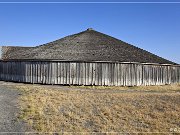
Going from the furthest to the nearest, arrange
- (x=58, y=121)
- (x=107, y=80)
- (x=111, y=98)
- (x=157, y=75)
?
(x=157, y=75), (x=107, y=80), (x=111, y=98), (x=58, y=121)

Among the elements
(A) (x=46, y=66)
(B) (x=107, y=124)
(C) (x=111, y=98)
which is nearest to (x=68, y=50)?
(A) (x=46, y=66)

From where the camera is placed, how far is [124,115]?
59.6 feet

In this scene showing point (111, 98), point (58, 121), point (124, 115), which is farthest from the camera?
point (111, 98)

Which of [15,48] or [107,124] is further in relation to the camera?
[15,48]

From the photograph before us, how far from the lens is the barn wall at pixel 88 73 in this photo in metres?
34.3

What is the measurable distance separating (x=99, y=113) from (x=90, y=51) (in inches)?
762

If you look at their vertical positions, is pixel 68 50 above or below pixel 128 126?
above

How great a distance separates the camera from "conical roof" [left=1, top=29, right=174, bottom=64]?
35.6 metres

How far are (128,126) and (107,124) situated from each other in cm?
110

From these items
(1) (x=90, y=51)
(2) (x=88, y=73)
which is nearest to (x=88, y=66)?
(2) (x=88, y=73)

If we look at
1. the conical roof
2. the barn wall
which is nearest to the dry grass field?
the barn wall

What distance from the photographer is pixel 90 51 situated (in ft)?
122

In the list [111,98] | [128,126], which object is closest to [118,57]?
[111,98]

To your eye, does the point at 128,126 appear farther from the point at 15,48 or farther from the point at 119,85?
the point at 15,48
